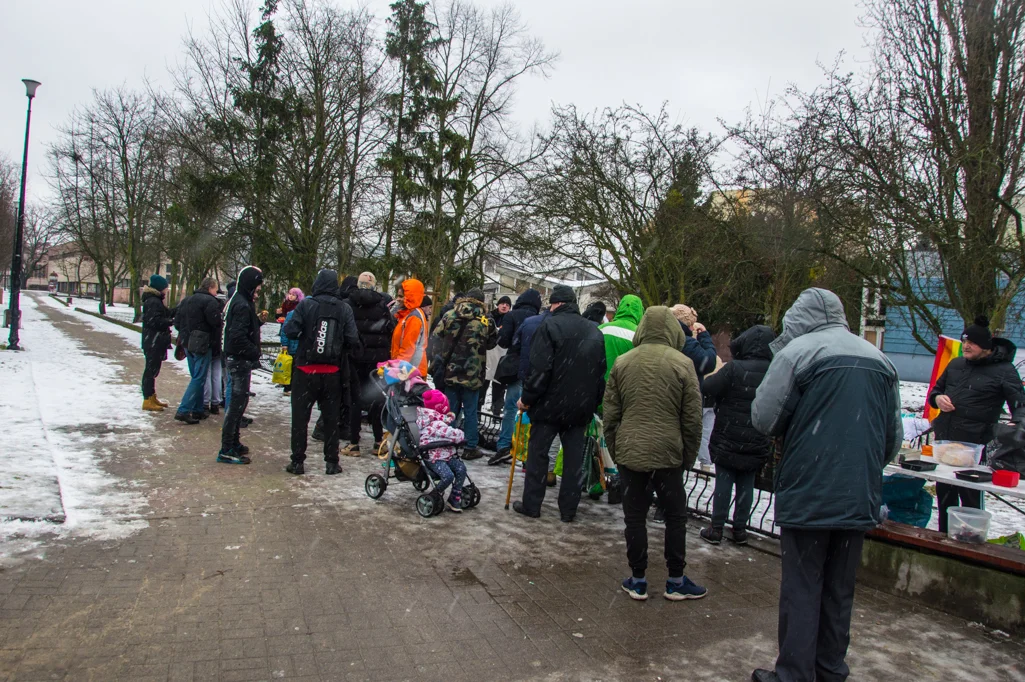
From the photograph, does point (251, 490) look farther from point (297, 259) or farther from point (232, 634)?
point (297, 259)

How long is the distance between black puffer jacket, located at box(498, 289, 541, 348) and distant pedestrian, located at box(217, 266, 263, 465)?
255 cm

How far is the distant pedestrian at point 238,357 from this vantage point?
7.08 m

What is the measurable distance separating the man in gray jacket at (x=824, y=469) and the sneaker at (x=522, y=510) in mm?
2677

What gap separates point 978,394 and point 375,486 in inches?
198

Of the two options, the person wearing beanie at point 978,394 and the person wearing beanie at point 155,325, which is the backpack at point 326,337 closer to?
the person wearing beanie at point 155,325

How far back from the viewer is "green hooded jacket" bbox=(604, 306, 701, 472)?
4375 mm

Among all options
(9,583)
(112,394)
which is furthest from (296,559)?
(112,394)

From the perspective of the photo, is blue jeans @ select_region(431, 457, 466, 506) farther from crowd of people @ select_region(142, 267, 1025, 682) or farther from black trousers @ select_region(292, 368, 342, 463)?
black trousers @ select_region(292, 368, 342, 463)

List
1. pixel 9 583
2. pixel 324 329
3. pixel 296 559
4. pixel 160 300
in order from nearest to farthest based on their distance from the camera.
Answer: pixel 9 583, pixel 296 559, pixel 324 329, pixel 160 300

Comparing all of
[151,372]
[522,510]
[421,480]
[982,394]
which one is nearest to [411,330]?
[421,480]

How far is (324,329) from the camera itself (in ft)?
21.8

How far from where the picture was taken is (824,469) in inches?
127

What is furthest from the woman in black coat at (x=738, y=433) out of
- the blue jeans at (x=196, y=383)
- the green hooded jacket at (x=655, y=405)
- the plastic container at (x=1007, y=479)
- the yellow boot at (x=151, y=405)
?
the yellow boot at (x=151, y=405)

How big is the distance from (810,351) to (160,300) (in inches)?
335
